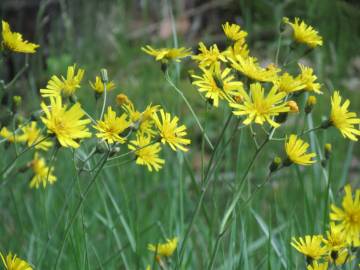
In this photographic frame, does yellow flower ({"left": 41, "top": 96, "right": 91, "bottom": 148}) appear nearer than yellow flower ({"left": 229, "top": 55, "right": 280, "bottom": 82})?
Yes

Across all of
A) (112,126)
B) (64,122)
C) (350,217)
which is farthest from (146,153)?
(350,217)

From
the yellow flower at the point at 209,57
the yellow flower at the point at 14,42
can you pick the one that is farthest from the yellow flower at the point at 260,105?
the yellow flower at the point at 14,42

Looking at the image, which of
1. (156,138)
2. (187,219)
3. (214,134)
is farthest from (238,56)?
(214,134)

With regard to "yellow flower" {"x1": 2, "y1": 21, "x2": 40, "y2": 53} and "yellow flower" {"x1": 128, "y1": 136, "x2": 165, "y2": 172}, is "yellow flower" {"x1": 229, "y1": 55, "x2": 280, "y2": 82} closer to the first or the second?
"yellow flower" {"x1": 128, "y1": 136, "x2": 165, "y2": 172}

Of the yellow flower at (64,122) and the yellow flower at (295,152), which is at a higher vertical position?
the yellow flower at (64,122)

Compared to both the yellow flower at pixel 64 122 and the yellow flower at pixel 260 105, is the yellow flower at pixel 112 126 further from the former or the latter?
the yellow flower at pixel 260 105

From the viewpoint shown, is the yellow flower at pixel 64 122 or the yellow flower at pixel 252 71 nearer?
the yellow flower at pixel 64 122

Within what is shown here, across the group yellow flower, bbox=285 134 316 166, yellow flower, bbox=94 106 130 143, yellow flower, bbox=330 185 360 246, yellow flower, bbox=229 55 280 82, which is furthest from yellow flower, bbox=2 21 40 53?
yellow flower, bbox=330 185 360 246

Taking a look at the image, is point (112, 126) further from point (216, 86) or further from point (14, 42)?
point (14, 42)

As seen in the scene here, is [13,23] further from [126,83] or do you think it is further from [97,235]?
[97,235]

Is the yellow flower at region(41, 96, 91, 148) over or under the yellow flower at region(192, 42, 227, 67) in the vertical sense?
under

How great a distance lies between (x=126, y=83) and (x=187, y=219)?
1756 mm

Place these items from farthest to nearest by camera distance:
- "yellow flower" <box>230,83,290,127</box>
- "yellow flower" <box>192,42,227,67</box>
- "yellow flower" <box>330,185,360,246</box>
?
"yellow flower" <box>192,42,227,67</box> → "yellow flower" <box>230,83,290,127</box> → "yellow flower" <box>330,185,360,246</box>

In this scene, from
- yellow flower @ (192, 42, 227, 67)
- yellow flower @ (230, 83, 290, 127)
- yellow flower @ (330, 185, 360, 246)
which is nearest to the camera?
yellow flower @ (330, 185, 360, 246)
